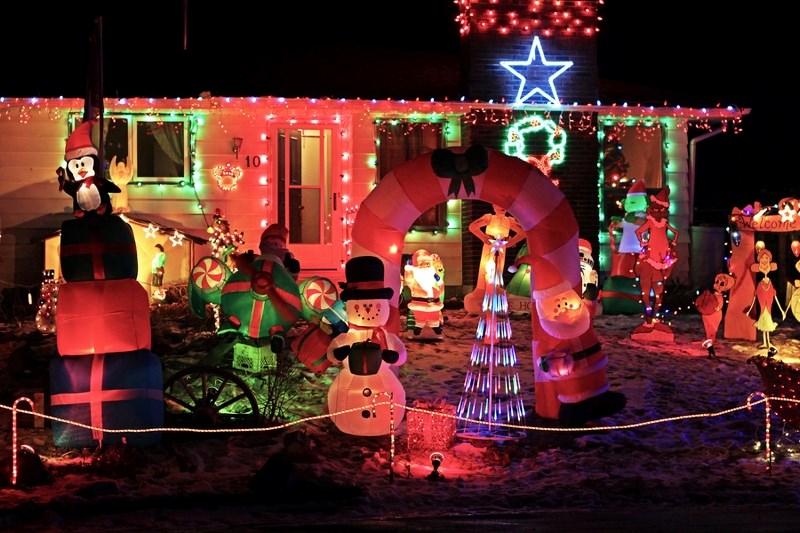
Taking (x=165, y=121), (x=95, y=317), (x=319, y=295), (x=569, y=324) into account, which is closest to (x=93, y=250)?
(x=95, y=317)

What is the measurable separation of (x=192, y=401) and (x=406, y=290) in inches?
131

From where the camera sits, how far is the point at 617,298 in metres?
16.2

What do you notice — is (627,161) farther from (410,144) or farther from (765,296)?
(765,296)

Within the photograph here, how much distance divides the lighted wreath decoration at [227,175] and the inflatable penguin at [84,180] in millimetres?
6986

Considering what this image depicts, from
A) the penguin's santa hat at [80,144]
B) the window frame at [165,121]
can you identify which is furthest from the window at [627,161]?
the penguin's santa hat at [80,144]

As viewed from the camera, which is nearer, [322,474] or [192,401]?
[322,474]

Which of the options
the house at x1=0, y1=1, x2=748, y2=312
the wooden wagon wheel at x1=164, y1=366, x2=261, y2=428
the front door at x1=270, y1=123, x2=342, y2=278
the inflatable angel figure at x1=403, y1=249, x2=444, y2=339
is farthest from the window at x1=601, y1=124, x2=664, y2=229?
the wooden wagon wheel at x1=164, y1=366, x2=261, y2=428

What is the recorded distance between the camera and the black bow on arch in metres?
9.78

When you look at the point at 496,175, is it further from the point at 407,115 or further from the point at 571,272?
the point at 407,115

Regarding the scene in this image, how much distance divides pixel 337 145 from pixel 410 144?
4.07ft

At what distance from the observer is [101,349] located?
885cm

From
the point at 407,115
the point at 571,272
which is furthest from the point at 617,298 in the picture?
the point at 571,272

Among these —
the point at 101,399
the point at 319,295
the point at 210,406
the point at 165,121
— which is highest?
the point at 165,121

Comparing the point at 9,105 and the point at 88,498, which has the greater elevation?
the point at 9,105
